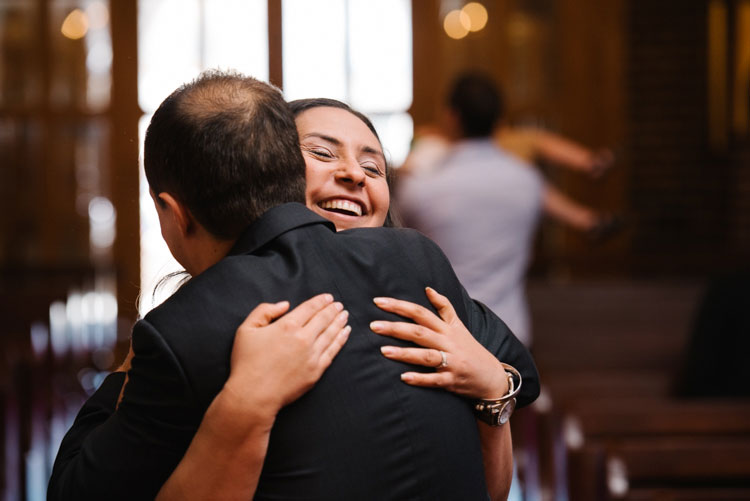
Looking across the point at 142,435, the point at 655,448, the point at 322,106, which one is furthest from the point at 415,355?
the point at 655,448

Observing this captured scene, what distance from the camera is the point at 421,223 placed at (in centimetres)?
306

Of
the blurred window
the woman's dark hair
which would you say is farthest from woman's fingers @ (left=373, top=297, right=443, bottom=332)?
the blurred window

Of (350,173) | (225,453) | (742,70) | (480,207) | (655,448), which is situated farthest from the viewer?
(742,70)

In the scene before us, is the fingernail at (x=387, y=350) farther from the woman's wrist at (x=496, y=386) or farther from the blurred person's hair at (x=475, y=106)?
the blurred person's hair at (x=475, y=106)

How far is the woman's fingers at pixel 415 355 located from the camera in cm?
113

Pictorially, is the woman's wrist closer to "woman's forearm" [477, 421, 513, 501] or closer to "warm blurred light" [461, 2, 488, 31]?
"woman's forearm" [477, 421, 513, 501]

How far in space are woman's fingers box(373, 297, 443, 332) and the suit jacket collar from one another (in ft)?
0.44

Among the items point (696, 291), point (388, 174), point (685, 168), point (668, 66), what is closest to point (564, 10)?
point (668, 66)

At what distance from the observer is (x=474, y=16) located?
7.20m

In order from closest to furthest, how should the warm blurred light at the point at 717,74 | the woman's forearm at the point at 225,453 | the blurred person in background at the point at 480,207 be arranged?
the woman's forearm at the point at 225,453
the blurred person in background at the point at 480,207
the warm blurred light at the point at 717,74

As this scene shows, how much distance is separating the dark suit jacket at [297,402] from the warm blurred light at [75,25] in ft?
22.7

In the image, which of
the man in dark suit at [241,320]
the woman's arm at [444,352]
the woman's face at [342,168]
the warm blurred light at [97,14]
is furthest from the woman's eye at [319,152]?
the warm blurred light at [97,14]

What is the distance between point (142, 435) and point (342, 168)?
538mm

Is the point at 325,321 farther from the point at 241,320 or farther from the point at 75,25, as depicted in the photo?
the point at 75,25
